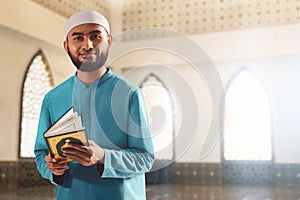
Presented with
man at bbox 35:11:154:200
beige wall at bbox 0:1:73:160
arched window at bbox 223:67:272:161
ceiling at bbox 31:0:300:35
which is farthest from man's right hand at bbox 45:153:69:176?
arched window at bbox 223:67:272:161

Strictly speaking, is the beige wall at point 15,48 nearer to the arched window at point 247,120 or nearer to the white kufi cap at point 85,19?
the arched window at point 247,120

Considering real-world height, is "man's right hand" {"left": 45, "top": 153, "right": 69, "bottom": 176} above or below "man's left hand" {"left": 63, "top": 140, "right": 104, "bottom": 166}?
below

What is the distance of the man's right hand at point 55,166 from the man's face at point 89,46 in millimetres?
302

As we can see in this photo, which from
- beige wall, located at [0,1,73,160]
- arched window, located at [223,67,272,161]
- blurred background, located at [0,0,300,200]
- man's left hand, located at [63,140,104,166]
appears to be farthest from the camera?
arched window, located at [223,67,272,161]

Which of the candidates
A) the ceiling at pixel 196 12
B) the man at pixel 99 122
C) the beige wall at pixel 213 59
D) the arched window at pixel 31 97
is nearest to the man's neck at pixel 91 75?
the man at pixel 99 122

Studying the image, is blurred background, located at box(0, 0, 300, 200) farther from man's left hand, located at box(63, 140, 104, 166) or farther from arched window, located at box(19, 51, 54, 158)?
man's left hand, located at box(63, 140, 104, 166)

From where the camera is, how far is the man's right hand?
1249 mm

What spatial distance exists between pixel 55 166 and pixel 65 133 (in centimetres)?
13

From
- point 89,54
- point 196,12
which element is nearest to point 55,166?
point 89,54

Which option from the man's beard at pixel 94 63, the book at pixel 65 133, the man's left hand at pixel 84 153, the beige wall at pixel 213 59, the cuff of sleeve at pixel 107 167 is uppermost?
the beige wall at pixel 213 59

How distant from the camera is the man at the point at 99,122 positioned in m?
1.28

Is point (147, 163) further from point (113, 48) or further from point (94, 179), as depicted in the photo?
point (113, 48)

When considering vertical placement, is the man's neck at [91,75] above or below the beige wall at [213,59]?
below

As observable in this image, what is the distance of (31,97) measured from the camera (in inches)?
347
